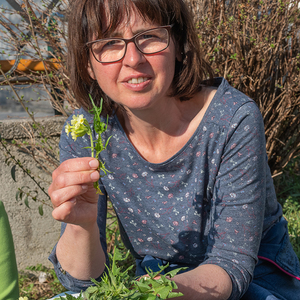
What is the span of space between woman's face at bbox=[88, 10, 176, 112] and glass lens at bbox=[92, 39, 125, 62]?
24mm

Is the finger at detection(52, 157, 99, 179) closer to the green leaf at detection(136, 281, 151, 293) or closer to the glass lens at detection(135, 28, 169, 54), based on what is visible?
the green leaf at detection(136, 281, 151, 293)

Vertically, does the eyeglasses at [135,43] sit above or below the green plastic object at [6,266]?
above

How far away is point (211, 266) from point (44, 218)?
6.53 feet

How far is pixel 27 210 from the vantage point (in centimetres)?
288

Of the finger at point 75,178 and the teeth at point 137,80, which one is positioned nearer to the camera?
the finger at point 75,178

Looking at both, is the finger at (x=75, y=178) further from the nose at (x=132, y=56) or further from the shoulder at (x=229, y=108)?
the shoulder at (x=229, y=108)

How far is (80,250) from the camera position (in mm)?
1392

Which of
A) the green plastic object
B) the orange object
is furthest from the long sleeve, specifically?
the orange object

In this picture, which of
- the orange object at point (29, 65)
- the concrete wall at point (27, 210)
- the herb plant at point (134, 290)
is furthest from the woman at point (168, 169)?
the orange object at point (29, 65)

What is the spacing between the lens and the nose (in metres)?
1.36

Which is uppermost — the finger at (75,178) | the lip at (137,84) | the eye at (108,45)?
the eye at (108,45)

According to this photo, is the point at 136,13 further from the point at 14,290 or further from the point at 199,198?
the point at 14,290

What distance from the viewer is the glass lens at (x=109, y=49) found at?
1.40m

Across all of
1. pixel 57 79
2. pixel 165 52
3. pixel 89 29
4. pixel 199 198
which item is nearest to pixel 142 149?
pixel 199 198
